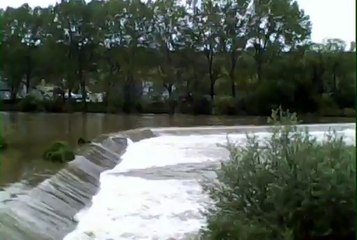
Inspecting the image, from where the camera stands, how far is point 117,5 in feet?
171

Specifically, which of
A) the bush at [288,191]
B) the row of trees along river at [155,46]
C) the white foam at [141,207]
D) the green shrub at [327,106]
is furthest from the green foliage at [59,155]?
the row of trees along river at [155,46]

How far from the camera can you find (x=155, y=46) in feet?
171

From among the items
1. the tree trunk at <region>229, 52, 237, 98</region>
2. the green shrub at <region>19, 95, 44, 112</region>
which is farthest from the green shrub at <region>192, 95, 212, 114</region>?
the green shrub at <region>19, 95, 44, 112</region>

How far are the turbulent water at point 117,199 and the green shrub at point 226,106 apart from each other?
23976 mm

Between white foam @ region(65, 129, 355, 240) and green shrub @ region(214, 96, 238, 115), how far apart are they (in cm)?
2577

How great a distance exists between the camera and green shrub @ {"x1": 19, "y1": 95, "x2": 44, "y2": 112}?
49281 mm

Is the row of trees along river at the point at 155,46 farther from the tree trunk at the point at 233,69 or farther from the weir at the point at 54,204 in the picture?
the weir at the point at 54,204

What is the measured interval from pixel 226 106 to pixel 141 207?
34.4 meters

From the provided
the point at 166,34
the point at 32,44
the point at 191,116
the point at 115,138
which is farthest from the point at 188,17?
the point at 115,138

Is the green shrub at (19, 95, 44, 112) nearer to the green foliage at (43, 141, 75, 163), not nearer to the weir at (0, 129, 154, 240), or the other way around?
the weir at (0, 129, 154, 240)

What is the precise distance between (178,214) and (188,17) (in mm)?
40416

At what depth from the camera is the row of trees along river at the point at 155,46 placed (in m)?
50.7

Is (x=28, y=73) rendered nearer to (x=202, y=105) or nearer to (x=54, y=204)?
(x=202, y=105)

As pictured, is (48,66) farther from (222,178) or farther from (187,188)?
(222,178)
